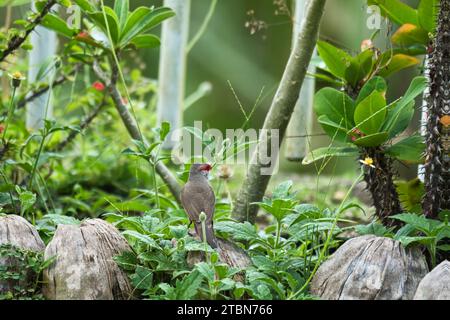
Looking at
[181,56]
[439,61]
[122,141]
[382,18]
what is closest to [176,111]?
[181,56]

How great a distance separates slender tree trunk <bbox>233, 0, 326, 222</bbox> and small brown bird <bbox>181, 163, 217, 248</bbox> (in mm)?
297

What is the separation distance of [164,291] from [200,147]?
5.53 ft

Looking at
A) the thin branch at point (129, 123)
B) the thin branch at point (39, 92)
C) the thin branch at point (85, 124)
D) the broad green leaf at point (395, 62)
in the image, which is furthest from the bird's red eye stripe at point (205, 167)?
the thin branch at point (39, 92)

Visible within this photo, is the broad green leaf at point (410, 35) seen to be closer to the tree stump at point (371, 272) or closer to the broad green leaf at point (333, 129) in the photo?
the broad green leaf at point (333, 129)

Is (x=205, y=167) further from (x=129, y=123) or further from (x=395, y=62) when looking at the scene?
(x=395, y=62)

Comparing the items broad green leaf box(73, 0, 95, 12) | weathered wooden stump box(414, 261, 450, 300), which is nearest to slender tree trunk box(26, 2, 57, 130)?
broad green leaf box(73, 0, 95, 12)

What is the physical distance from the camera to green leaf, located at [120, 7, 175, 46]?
3770mm

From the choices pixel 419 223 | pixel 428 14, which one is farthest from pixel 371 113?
pixel 428 14

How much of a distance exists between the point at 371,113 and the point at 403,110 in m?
0.22

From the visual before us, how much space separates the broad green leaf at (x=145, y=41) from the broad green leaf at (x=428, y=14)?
1343mm

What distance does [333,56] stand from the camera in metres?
3.51

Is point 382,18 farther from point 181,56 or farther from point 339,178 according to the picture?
point 339,178

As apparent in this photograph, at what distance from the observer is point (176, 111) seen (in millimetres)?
4953

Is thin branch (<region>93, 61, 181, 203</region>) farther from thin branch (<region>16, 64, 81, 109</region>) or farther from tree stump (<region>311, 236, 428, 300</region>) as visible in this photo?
tree stump (<region>311, 236, 428, 300</region>)
